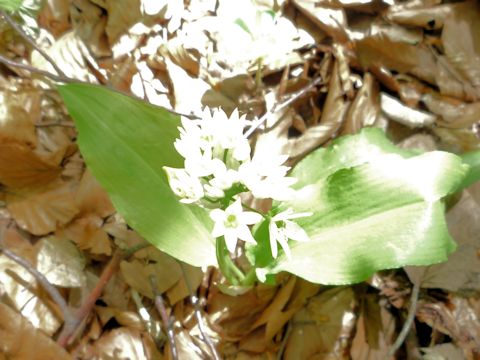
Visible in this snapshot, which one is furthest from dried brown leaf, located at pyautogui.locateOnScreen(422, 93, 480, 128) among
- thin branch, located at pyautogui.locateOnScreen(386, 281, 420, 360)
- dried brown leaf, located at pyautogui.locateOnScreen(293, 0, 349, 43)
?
thin branch, located at pyautogui.locateOnScreen(386, 281, 420, 360)

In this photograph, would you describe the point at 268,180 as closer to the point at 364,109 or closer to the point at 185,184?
the point at 185,184

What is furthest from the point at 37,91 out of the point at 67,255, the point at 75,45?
→ the point at 67,255

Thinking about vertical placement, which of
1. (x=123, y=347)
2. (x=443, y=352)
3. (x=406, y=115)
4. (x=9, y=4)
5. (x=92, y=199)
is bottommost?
(x=443, y=352)

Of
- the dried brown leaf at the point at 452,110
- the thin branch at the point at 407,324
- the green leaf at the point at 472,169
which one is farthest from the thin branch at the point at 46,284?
the dried brown leaf at the point at 452,110

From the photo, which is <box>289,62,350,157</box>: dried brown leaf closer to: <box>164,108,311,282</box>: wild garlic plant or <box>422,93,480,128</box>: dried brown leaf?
<box>422,93,480,128</box>: dried brown leaf

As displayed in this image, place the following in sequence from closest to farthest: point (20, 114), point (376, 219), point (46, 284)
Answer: point (376, 219) → point (46, 284) → point (20, 114)

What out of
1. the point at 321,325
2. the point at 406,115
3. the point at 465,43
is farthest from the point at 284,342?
the point at 465,43

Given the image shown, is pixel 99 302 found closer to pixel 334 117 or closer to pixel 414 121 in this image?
pixel 334 117
